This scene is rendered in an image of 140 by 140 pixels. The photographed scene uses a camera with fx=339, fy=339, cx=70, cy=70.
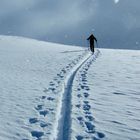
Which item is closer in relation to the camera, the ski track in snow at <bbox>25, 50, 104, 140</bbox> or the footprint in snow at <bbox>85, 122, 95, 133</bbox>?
the ski track in snow at <bbox>25, 50, 104, 140</bbox>

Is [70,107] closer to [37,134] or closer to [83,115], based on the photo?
[83,115]

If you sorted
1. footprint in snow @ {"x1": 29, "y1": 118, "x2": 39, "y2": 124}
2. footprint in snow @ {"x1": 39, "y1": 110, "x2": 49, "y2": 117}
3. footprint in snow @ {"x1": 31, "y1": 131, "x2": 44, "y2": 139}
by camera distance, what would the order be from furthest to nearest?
footprint in snow @ {"x1": 39, "y1": 110, "x2": 49, "y2": 117} → footprint in snow @ {"x1": 29, "y1": 118, "x2": 39, "y2": 124} → footprint in snow @ {"x1": 31, "y1": 131, "x2": 44, "y2": 139}

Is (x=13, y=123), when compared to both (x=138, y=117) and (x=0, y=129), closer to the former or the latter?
(x=0, y=129)

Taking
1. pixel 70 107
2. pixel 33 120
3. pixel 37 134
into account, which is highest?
pixel 70 107

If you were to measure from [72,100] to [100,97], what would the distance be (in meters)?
1.24

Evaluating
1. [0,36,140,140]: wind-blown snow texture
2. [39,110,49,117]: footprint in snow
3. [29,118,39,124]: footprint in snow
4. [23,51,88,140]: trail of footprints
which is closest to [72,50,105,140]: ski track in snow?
[0,36,140,140]: wind-blown snow texture

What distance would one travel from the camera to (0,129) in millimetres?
9305

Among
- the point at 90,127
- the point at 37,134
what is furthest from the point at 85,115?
the point at 37,134

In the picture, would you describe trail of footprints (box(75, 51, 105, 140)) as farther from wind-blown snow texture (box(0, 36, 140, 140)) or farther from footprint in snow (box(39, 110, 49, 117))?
footprint in snow (box(39, 110, 49, 117))

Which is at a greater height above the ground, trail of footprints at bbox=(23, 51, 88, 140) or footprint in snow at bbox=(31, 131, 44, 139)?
trail of footprints at bbox=(23, 51, 88, 140)

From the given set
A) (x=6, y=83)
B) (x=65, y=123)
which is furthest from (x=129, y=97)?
(x=6, y=83)

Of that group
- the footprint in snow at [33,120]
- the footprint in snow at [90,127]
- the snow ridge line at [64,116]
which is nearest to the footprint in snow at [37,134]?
the snow ridge line at [64,116]

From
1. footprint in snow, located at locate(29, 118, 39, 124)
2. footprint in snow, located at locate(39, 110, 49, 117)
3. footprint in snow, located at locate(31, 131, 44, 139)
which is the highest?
footprint in snow, located at locate(39, 110, 49, 117)

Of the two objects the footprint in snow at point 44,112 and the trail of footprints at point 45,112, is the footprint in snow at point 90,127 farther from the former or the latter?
the footprint in snow at point 44,112
